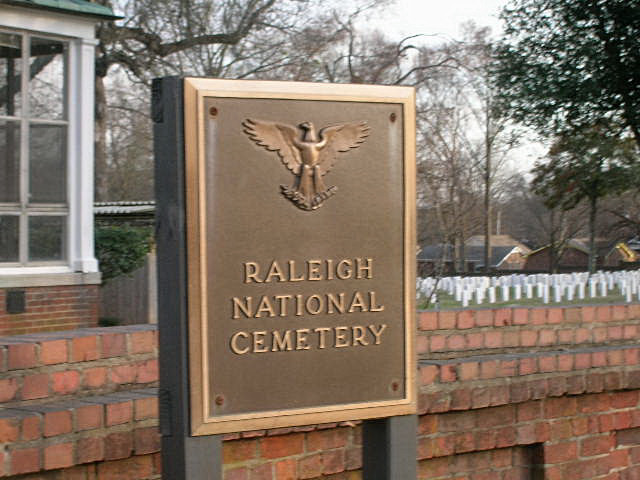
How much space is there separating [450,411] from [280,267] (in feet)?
5.16

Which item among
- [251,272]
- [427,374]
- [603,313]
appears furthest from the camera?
[603,313]

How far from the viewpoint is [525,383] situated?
4.33 meters

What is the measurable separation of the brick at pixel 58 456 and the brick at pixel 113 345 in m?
0.47

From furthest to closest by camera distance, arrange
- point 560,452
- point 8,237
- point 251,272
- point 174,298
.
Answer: point 8,237
point 560,452
point 251,272
point 174,298

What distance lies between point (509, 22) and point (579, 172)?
A: 17.0 ft

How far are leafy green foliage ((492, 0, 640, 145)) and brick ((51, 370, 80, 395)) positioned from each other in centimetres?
1896

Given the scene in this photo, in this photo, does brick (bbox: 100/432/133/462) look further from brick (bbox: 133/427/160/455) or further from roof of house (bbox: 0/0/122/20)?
roof of house (bbox: 0/0/122/20)

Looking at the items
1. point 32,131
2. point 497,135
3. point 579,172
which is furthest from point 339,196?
point 579,172

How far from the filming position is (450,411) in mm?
4129

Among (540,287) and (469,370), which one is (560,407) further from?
(540,287)

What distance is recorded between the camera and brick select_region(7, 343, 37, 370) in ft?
10.4

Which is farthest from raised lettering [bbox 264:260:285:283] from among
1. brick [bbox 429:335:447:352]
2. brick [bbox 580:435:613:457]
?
brick [bbox 580:435:613:457]

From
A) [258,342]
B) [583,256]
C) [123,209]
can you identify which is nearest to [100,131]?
[123,209]

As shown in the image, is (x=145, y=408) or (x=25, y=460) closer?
(x=25, y=460)
